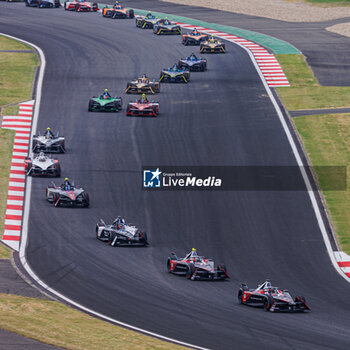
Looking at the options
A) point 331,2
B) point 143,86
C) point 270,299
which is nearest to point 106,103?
point 143,86

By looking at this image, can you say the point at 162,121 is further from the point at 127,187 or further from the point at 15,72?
the point at 15,72

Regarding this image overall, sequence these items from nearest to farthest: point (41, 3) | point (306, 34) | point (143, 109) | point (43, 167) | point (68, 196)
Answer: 1. point (68, 196)
2. point (43, 167)
3. point (143, 109)
4. point (306, 34)
5. point (41, 3)

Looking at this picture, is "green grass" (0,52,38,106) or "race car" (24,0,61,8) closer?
"green grass" (0,52,38,106)

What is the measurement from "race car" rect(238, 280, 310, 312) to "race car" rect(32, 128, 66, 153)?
72.9ft

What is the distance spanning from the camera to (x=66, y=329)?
29.3 metres

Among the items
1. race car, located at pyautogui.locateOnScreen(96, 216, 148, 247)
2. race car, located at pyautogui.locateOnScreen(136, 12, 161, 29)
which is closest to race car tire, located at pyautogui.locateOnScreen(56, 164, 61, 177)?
race car, located at pyautogui.locateOnScreen(96, 216, 148, 247)

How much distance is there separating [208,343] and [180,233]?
14517mm

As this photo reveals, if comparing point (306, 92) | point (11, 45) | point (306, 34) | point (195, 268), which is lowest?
point (11, 45)

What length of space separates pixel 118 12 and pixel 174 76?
77.6ft

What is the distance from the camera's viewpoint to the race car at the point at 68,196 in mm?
46312

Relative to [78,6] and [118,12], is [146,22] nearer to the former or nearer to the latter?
[118,12]

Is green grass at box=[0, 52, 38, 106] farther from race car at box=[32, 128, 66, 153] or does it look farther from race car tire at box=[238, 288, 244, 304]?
race car tire at box=[238, 288, 244, 304]

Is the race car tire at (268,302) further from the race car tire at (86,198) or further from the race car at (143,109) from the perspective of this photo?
the race car at (143,109)

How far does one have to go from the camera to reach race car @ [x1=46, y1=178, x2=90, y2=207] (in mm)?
46312
